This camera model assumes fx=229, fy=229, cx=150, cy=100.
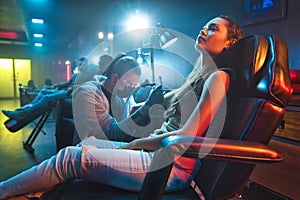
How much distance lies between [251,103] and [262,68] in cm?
14

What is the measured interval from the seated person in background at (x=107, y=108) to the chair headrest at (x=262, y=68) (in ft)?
1.74

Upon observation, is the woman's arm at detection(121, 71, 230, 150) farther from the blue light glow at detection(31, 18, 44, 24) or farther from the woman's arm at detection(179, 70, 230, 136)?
the blue light glow at detection(31, 18, 44, 24)

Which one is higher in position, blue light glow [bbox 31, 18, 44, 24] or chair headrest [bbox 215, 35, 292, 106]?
blue light glow [bbox 31, 18, 44, 24]

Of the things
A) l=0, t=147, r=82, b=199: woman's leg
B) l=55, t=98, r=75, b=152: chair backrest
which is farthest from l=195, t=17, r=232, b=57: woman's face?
l=55, t=98, r=75, b=152: chair backrest

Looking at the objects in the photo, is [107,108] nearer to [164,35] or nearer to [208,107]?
[208,107]

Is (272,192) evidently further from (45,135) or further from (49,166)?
(45,135)

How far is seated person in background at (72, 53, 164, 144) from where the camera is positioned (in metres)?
1.39

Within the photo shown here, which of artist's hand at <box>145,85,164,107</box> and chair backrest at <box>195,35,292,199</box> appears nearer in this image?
chair backrest at <box>195,35,292,199</box>

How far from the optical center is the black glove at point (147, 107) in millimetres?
1369

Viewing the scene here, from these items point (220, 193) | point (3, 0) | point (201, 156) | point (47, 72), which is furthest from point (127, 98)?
point (47, 72)

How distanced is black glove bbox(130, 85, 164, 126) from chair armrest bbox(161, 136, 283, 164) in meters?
0.72

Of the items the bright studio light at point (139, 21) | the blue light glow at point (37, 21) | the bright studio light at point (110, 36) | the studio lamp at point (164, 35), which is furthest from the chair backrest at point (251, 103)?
the blue light glow at point (37, 21)

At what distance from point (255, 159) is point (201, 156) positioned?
0.54ft

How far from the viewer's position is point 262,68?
87 centimetres
